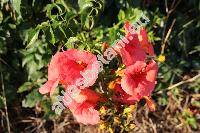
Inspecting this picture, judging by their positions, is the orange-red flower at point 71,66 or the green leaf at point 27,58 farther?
the green leaf at point 27,58

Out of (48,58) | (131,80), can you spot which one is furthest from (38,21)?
(131,80)

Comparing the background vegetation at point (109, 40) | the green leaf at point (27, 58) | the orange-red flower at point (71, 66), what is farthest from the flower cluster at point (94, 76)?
the green leaf at point (27, 58)

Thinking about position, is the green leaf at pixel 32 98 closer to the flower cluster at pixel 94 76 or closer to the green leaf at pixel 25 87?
the green leaf at pixel 25 87

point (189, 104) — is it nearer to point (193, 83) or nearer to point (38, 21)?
point (193, 83)

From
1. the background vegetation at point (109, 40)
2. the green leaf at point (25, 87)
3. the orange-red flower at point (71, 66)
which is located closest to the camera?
the orange-red flower at point (71, 66)

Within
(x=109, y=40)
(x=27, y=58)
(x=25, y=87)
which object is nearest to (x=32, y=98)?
(x=25, y=87)

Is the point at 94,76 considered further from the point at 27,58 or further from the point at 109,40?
the point at 27,58

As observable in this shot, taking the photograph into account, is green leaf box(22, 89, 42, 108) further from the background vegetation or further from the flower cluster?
the flower cluster
